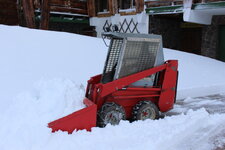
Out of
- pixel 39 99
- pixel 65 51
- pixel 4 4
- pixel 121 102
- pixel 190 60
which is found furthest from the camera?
pixel 4 4

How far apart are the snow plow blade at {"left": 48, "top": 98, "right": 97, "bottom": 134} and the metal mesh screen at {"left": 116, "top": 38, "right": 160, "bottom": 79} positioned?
87 cm

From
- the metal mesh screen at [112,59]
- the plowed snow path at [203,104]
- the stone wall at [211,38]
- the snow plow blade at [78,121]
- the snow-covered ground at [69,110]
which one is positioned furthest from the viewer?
the stone wall at [211,38]

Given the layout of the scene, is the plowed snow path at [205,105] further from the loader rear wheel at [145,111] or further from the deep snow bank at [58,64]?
the loader rear wheel at [145,111]

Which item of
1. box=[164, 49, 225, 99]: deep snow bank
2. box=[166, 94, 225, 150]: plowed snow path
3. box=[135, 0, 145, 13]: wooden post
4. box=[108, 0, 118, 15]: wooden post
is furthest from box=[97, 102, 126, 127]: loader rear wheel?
box=[108, 0, 118, 15]: wooden post

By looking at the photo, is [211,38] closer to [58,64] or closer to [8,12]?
[58,64]

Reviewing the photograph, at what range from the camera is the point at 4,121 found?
3443mm

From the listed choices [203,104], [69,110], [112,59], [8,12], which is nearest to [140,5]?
[8,12]

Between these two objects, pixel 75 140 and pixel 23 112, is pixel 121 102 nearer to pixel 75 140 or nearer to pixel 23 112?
pixel 75 140

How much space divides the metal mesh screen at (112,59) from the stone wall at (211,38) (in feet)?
31.4

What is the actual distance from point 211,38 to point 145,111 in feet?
32.1

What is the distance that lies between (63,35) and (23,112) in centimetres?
654

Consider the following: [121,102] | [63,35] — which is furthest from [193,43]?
[121,102]

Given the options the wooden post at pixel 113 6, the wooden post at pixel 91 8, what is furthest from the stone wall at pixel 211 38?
the wooden post at pixel 91 8

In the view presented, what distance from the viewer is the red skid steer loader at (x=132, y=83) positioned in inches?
157
